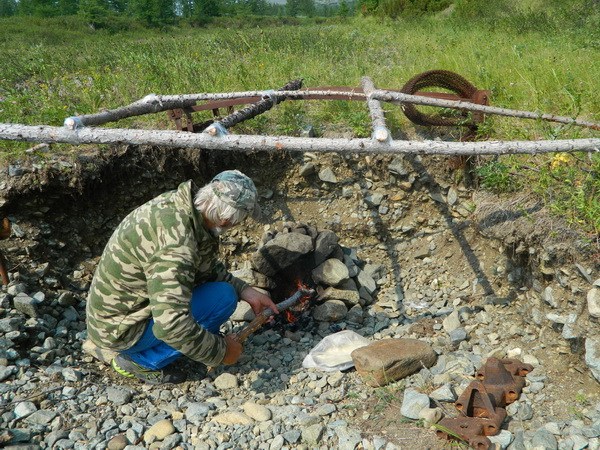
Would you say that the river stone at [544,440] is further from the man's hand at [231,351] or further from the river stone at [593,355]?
the man's hand at [231,351]

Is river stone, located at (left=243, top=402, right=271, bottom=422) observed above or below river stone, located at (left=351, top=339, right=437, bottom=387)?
below

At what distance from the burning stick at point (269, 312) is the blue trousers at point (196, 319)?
21cm

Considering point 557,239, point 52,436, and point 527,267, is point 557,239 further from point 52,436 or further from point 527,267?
point 52,436

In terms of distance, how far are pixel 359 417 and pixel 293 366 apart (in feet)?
2.85

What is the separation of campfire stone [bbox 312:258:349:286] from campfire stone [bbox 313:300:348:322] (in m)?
0.22

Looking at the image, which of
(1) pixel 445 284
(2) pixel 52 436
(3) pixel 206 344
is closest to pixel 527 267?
(1) pixel 445 284

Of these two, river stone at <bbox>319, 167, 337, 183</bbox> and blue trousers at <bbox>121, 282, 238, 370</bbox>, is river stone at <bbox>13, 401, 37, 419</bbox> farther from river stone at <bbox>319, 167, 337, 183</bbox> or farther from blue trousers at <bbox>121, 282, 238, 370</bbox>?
river stone at <bbox>319, 167, 337, 183</bbox>

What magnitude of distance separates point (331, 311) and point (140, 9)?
22.9 m

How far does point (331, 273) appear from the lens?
457cm

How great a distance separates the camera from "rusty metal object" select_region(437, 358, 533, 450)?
2.64 meters

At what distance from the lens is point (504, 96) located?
5070mm

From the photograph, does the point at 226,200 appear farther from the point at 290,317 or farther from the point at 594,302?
the point at 594,302

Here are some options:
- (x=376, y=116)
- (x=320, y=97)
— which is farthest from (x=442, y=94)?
(x=376, y=116)

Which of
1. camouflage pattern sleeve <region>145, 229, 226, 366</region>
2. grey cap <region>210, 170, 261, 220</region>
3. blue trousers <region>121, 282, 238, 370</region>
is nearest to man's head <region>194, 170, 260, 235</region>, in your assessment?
grey cap <region>210, 170, 261, 220</region>
